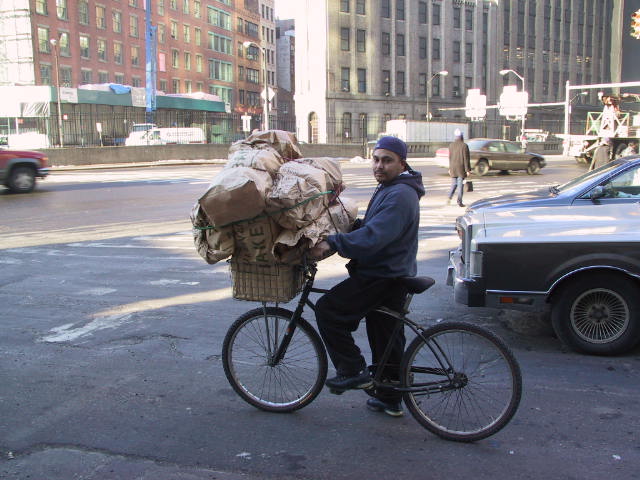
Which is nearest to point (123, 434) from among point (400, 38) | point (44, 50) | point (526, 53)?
point (44, 50)

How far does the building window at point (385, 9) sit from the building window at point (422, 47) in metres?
→ 4.71

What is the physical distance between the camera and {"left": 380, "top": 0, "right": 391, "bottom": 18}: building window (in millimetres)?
63406

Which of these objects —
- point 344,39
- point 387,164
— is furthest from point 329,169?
point 344,39

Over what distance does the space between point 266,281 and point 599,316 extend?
9.95 ft

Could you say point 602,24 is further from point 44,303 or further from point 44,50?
point 44,303

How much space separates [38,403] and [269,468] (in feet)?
6.39

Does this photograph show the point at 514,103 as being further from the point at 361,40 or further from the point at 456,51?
the point at 456,51

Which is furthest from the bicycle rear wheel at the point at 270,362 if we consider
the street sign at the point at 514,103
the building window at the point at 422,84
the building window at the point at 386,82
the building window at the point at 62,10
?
the building window at the point at 422,84

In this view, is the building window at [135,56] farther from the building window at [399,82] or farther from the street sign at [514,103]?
the street sign at [514,103]

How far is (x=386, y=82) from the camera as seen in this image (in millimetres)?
64938

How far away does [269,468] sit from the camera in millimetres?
3525

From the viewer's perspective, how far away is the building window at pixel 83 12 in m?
55.2

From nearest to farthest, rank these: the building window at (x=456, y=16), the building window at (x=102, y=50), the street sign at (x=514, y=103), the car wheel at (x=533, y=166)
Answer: the car wheel at (x=533, y=166), the street sign at (x=514, y=103), the building window at (x=102, y=50), the building window at (x=456, y=16)

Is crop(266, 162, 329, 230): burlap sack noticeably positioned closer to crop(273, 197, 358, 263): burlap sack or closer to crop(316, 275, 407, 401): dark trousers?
crop(273, 197, 358, 263): burlap sack
